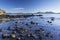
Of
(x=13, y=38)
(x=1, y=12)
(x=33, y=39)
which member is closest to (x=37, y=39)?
(x=33, y=39)

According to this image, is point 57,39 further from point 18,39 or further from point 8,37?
point 8,37

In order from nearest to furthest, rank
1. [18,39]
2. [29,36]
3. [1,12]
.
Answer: [18,39] < [29,36] < [1,12]

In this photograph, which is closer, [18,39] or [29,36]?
[18,39]

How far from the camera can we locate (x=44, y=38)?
30.2 metres

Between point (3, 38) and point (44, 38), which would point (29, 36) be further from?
point (3, 38)

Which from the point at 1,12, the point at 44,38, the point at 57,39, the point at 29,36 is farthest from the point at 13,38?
the point at 1,12

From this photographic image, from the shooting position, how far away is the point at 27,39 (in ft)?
96.1

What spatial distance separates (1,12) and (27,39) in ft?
236

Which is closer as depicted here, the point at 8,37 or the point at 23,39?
the point at 23,39

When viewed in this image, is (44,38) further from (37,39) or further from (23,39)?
(23,39)

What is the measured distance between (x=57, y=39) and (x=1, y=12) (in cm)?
7335

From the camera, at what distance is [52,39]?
29.5 metres

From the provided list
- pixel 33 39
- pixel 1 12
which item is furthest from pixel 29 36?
pixel 1 12

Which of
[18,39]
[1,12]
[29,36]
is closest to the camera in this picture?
[18,39]
